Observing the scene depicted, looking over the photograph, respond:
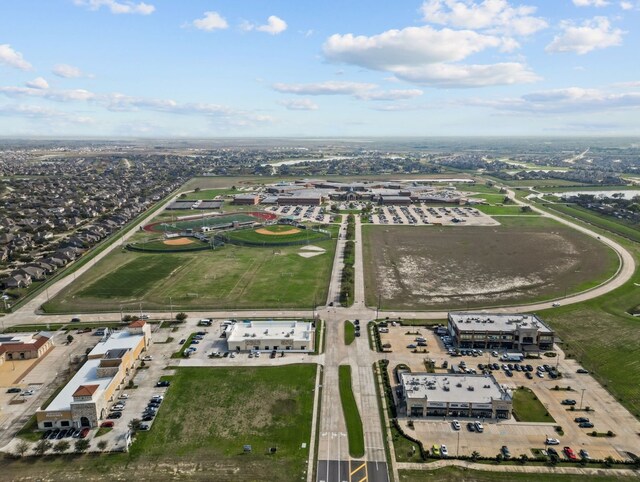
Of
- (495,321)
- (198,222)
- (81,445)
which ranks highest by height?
(198,222)

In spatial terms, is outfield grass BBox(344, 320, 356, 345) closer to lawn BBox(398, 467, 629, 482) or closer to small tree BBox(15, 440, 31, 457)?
lawn BBox(398, 467, 629, 482)

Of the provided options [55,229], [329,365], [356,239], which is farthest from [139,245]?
[329,365]

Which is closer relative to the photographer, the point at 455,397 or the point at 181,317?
the point at 455,397

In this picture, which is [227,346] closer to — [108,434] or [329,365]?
[329,365]

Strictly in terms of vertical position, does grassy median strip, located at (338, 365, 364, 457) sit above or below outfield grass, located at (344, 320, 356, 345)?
below

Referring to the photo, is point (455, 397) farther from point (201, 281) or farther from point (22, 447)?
point (201, 281)

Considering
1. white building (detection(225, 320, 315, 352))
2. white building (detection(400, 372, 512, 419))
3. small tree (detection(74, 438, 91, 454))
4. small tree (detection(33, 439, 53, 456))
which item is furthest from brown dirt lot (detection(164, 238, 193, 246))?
white building (detection(400, 372, 512, 419))

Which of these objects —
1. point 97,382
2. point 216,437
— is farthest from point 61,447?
point 216,437
